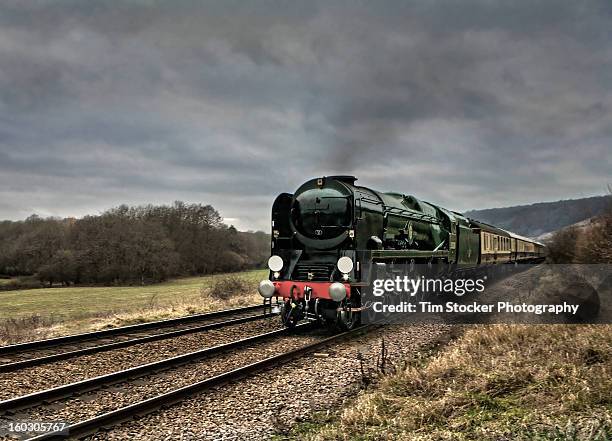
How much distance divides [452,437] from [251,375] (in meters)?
3.92

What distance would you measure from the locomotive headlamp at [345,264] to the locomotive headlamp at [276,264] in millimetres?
1620

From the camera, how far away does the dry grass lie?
5.22 metres

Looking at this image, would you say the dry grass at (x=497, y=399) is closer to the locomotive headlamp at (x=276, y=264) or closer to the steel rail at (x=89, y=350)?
the locomotive headlamp at (x=276, y=264)

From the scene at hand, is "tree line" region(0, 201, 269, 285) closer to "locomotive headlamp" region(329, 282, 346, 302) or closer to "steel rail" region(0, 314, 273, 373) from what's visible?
"steel rail" region(0, 314, 273, 373)

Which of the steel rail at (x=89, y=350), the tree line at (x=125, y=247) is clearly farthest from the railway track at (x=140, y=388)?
the tree line at (x=125, y=247)

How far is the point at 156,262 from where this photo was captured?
147 ft

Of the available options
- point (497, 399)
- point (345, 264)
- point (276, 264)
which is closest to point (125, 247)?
point (276, 264)

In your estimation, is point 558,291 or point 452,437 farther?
point 558,291

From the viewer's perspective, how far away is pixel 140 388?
7.50 metres

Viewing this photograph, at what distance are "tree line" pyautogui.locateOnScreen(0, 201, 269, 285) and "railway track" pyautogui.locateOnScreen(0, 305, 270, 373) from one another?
31.7 metres

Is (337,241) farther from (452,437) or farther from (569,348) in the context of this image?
(452,437)

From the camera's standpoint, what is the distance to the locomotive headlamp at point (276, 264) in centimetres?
1217

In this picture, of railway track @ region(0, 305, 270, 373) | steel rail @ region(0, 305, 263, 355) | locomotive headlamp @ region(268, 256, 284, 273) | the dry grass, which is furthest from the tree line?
the dry grass

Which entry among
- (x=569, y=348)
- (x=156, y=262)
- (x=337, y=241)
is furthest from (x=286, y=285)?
(x=156, y=262)
